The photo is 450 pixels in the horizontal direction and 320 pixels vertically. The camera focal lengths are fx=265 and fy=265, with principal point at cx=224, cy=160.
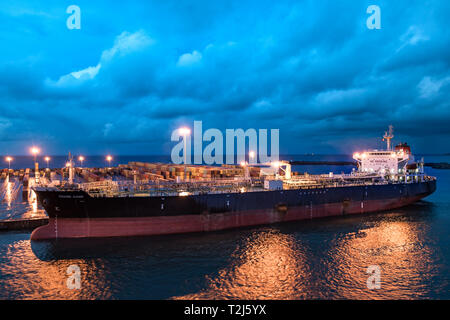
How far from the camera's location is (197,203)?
71.4ft

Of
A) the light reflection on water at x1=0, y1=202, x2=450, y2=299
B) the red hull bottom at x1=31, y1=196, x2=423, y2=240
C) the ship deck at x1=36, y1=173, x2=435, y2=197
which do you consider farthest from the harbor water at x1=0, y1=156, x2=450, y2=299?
the ship deck at x1=36, y1=173, x2=435, y2=197

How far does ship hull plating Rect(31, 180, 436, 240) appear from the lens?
1984 cm

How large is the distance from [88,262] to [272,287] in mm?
11261

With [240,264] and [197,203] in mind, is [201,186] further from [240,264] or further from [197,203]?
[240,264]

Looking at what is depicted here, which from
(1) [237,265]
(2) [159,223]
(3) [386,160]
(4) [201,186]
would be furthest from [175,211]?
(3) [386,160]

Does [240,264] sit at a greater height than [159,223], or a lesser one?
lesser

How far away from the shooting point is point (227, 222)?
23141 mm

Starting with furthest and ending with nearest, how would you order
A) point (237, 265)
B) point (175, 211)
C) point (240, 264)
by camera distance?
point (175, 211) < point (240, 264) < point (237, 265)

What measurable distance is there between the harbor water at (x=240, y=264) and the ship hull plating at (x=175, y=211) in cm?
87

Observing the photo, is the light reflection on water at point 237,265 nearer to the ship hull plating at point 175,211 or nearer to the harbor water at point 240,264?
the harbor water at point 240,264

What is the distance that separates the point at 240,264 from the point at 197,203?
6811 mm

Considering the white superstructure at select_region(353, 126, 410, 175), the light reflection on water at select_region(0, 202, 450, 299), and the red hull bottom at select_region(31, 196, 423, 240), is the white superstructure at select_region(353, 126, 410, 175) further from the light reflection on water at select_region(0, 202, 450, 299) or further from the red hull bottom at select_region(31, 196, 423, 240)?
the red hull bottom at select_region(31, 196, 423, 240)
